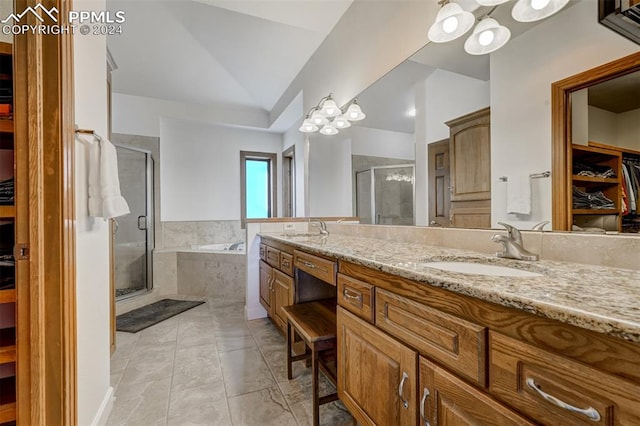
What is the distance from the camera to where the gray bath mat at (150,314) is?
2666 millimetres

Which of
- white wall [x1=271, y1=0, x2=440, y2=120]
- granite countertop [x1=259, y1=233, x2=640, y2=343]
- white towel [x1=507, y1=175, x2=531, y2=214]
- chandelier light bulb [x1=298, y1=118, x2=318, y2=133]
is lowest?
granite countertop [x1=259, y1=233, x2=640, y2=343]

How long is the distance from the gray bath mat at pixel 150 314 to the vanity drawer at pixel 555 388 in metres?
2.91

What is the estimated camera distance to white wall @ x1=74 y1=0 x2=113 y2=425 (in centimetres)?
122

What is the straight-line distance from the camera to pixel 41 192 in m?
1.04

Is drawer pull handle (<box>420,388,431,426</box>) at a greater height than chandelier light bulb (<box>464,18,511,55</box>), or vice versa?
chandelier light bulb (<box>464,18,511,55</box>)

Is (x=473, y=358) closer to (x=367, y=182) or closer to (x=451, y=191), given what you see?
(x=451, y=191)

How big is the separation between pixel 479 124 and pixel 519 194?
0.39 m

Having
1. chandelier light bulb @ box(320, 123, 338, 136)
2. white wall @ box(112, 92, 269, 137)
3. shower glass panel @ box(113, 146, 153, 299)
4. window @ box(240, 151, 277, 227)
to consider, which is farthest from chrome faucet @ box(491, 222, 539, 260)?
white wall @ box(112, 92, 269, 137)

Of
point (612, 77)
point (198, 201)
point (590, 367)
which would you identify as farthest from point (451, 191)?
point (198, 201)

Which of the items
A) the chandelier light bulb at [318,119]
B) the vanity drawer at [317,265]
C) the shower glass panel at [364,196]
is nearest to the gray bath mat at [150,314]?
the vanity drawer at [317,265]

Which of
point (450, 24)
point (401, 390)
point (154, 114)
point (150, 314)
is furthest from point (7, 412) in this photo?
point (154, 114)

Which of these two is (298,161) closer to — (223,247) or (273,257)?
(223,247)

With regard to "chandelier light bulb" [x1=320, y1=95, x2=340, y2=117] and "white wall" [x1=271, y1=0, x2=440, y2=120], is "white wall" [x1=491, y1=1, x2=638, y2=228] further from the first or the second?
"chandelier light bulb" [x1=320, y1=95, x2=340, y2=117]

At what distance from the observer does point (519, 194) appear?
1.18 m
